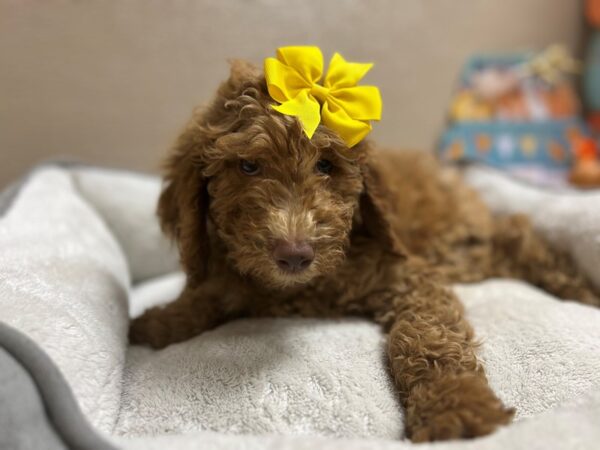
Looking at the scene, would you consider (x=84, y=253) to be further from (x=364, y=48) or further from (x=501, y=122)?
(x=501, y=122)

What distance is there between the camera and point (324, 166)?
1616 mm

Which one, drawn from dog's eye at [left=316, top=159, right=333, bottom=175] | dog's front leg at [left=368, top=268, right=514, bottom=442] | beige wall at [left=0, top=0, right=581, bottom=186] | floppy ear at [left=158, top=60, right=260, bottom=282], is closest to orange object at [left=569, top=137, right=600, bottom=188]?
beige wall at [left=0, top=0, right=581, bottom=186]

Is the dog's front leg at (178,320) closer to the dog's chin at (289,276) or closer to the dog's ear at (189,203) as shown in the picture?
the dog's ear at (189,203)

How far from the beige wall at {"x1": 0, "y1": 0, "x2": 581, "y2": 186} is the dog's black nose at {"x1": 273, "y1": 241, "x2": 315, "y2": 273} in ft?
6.41

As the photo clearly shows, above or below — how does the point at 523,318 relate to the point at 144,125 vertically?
below

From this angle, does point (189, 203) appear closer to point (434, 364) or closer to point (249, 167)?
point (249, 167)

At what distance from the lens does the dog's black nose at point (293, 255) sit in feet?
4.49

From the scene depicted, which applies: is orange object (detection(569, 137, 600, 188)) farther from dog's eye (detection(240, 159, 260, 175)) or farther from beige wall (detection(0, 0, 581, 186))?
dog's eye (detection(240, 159, 260, 175))

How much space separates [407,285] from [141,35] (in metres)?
2.10

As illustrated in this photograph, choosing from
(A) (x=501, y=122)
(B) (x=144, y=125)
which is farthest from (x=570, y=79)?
(B) (x=144, y=125)

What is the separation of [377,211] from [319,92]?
470 millimetres

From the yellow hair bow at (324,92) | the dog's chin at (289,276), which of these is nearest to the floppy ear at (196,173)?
the yellow hair bow at (324,92)

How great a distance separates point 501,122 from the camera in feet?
11.7

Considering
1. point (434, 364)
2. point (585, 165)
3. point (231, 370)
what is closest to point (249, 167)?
point (231, 370)
